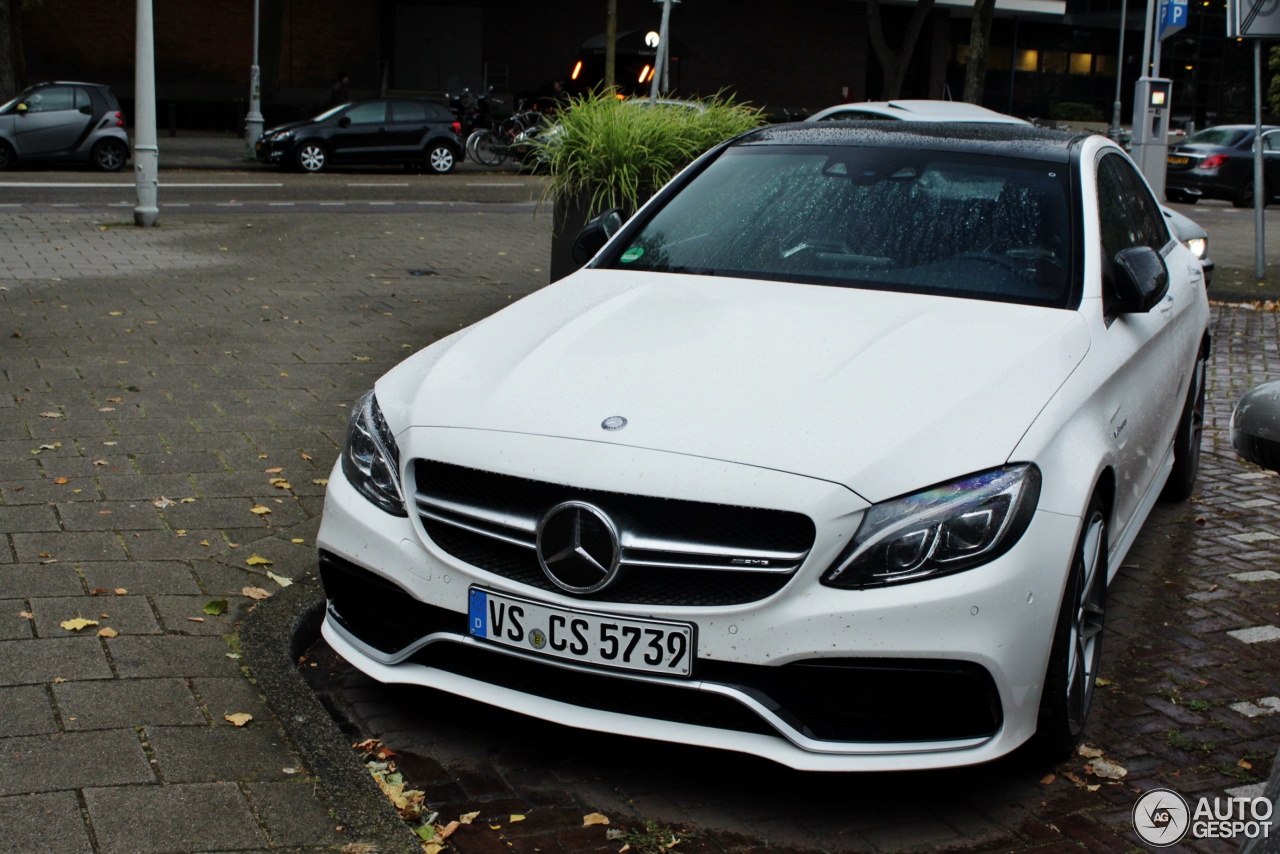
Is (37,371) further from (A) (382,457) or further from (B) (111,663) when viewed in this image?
(A) (382,457)

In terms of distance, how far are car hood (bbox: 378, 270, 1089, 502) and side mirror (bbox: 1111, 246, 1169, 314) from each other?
319 millimetres

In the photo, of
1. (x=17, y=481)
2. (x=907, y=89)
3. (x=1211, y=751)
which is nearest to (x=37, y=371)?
(x=17, y=481)

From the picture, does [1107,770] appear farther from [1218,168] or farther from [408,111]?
[1218,168]

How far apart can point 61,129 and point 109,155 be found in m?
0.89

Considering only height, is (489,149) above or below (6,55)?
below

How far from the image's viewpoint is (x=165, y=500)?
555 cm

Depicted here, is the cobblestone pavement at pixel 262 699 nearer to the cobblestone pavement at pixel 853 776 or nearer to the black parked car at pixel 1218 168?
the cobblestone pavement at pixel 853 776

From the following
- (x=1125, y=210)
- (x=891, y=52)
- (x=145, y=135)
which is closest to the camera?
(x=1125, y=210)

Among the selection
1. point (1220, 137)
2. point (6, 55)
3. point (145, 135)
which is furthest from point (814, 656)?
point (1220, 137)

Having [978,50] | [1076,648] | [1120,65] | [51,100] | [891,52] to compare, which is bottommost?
[1076,648]

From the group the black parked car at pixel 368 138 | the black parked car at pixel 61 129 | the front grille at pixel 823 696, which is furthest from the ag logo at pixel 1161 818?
the black parked car at pixel 368 138

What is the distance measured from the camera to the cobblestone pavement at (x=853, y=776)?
343cm

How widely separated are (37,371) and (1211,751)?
6110mm

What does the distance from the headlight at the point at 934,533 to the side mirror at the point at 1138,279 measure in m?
1.35
